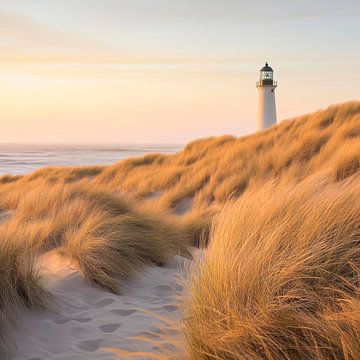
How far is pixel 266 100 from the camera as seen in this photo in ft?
88.7

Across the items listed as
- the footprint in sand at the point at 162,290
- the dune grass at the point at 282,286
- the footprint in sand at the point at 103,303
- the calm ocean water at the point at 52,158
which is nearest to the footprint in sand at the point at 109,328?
the footprint in sand at the point at 103,303

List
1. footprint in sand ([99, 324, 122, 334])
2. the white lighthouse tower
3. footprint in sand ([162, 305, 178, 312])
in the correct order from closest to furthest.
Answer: footprint in sand ([99, 324, 122, 334]) → footprint in sand ([162, 305, 178, 312]) → the white lighthouse tower

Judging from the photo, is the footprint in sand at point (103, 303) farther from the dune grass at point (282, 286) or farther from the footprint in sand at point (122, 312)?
the dune grass at point (282, 286)

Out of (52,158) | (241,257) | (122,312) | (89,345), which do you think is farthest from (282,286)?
(52,158)

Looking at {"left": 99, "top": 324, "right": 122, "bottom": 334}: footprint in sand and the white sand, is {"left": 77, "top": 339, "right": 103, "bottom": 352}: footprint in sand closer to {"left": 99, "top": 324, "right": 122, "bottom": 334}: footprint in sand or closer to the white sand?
the white sand

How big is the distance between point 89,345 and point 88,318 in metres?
0.44

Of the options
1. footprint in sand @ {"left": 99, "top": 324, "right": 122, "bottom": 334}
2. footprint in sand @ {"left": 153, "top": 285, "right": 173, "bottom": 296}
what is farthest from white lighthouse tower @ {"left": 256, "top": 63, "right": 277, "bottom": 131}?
footprint in sand @ {"left": 99, "top": 324, "right": 122, "bottom": 334}

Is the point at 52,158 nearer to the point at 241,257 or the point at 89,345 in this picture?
the point at 89,345

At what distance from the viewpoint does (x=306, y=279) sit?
2.48 metres

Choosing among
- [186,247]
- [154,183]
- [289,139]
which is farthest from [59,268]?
[289,139]

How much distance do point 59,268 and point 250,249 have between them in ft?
6.94

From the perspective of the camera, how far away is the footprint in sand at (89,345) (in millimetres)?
2854

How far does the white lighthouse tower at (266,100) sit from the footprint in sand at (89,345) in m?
24.9

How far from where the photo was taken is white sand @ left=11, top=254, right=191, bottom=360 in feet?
9.27
